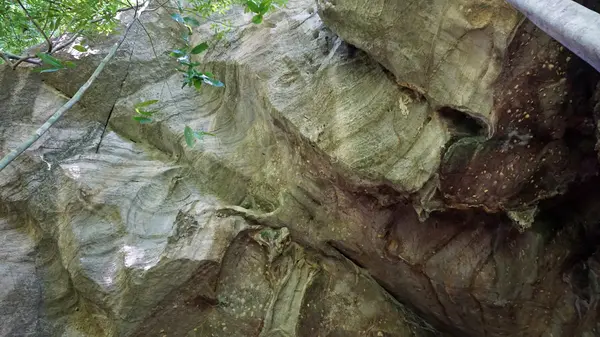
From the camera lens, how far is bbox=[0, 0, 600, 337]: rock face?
4.56m

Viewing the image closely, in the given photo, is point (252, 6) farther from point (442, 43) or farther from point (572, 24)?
point (572, 24)

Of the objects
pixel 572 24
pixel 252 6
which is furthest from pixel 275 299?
pixel 572 24

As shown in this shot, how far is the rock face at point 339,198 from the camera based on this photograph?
4.56 m

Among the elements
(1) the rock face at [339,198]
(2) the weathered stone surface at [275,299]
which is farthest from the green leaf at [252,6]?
(2) the weathered stone surface at [275,299]

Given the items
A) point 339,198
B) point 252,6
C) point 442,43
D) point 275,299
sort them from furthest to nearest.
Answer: point 275,299 → point 339,198 → point 252,6 → point 442,43

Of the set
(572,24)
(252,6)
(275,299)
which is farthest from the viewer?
(275,299)

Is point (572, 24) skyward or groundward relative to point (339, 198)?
skyward

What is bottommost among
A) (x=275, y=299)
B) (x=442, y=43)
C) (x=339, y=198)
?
(x=275, y=299)

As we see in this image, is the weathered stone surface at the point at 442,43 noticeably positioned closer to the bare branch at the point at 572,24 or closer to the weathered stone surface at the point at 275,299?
the bare branch at the point at 572,24

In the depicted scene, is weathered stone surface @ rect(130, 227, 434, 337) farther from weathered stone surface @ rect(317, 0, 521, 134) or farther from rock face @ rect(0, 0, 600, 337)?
weathered stone surface @ rect(317, 0, 521, 134)

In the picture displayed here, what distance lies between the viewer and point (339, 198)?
18.5ft

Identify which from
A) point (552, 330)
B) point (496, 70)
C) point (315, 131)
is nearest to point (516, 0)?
point (496, 70)

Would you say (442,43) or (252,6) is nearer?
(442,43)

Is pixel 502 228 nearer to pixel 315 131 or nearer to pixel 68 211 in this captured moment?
pixel 315 131
